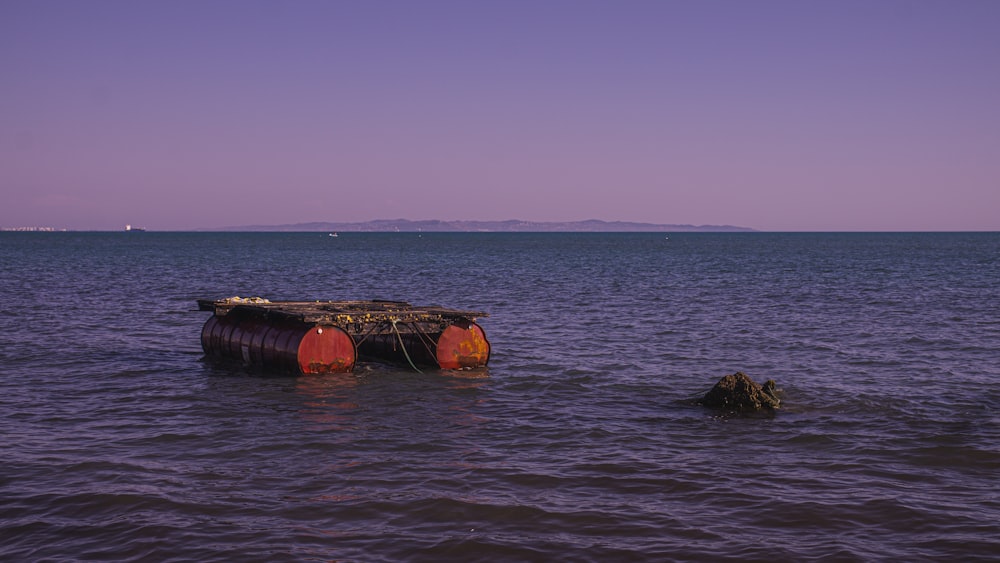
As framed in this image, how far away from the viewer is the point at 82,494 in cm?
1062

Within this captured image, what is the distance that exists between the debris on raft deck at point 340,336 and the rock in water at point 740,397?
660cm

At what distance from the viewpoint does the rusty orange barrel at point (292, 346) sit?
747 inches

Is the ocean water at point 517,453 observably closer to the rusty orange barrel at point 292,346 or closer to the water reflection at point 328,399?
the water reflection at point 328,399

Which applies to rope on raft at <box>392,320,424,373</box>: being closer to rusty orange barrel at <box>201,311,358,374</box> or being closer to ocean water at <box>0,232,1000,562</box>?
ocean water at <box>0,232,1000,562</box>

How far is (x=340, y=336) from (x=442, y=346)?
8.17ft

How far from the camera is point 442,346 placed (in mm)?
20328

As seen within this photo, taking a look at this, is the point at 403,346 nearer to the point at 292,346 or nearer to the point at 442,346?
the point at 442,346

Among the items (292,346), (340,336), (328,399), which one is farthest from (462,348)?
(328,399)

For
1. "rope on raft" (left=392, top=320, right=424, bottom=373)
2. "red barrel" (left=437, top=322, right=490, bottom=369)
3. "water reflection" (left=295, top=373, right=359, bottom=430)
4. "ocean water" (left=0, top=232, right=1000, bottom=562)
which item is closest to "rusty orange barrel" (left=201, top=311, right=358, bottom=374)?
"water reflection" (left=295, top=373, right=359, bottom=430)

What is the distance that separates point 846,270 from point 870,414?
5775cm

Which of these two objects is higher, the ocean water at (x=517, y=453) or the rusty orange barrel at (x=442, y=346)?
the rusty orange barrel at (x=442, y=346)

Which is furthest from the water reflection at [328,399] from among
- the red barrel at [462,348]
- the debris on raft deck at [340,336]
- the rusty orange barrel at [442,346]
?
the red barrel at [462,348]

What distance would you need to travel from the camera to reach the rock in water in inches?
618

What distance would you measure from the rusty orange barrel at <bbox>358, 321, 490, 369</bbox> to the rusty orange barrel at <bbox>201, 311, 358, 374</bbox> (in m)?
1.11
